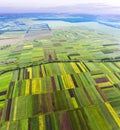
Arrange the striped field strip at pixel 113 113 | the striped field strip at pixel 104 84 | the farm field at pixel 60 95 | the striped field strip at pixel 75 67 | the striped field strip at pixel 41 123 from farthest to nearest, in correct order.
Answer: the striped field strip at pixel 75 67, the striped field strip at pixel 104 84, the farm field at pixel 60 95, the striped field strip at pixel 113 113, the striped field strip at pixel 41 123

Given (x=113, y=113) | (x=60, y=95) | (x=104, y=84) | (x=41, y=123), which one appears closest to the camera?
(x=41, y=123)

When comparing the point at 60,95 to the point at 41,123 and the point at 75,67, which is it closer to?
the point at 41,123

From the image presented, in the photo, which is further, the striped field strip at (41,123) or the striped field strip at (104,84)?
the striped field strip at (104,84)

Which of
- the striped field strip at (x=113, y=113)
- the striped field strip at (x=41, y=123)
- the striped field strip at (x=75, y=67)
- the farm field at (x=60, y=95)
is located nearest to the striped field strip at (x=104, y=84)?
the farm field at (x=60, y=95)

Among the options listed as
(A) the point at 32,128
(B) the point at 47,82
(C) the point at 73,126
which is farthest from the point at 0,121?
(B) the point at 47,82

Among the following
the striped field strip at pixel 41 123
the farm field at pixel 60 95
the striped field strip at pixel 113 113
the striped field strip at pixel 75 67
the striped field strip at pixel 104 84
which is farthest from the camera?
the striped field strip at pixel 75 67

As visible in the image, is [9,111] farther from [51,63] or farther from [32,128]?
[51,63]

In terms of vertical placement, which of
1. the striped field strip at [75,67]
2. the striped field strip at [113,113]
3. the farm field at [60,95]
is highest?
the striped field strip at [75,67]

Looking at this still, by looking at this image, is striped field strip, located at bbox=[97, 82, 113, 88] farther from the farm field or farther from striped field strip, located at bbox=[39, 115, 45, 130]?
striped field strip, located at bbox=[39, 115, 45, 130]

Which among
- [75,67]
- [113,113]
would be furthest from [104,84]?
[75,67]

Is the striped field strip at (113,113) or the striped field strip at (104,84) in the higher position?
the striped field strip at (104,84)

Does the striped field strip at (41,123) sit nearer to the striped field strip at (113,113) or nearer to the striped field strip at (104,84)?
the striped field strip at (113,113)

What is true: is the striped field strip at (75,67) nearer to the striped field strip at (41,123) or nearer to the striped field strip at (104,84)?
the striped field strip at (104,84)
